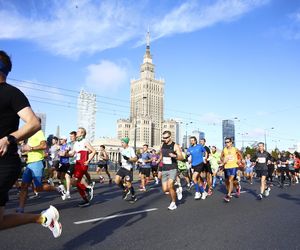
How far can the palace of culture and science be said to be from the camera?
486ft

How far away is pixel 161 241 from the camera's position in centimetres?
486

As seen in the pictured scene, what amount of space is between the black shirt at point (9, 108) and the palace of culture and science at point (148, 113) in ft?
467

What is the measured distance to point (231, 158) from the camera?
1102cm

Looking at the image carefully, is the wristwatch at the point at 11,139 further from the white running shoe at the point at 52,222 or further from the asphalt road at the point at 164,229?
the asphalt road at the point at 164,229

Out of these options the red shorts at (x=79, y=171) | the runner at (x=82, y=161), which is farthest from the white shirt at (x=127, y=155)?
the red shorts at (x=79, y=171)

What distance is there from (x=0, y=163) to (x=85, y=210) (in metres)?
5.21

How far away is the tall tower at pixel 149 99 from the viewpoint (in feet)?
490

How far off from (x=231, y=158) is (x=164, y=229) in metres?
5.82

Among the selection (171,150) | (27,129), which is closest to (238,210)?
(171,150)

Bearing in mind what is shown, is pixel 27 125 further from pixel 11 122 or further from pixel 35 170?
pixel 35 170

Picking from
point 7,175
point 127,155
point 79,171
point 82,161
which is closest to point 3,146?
point 7,175

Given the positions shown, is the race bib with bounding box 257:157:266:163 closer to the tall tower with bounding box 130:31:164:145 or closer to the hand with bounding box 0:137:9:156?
the hand with bounding box 0:137:9:156

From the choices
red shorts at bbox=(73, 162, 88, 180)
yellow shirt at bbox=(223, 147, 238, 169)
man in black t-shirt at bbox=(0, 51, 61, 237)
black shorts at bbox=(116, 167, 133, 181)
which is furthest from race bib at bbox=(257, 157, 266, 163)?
man in black t-shirt at bbox=(0, 51, 61, 237)

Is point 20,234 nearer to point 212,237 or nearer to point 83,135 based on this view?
point 212,237
